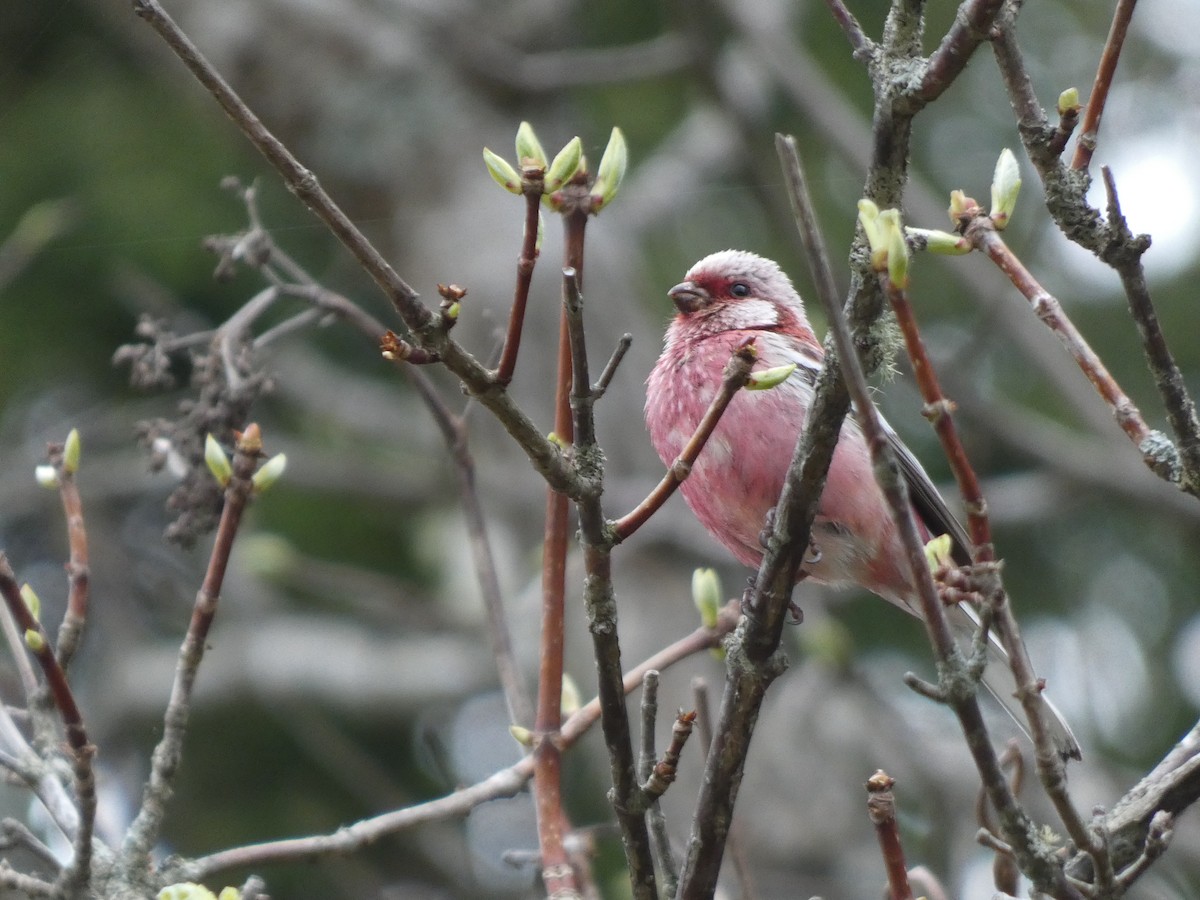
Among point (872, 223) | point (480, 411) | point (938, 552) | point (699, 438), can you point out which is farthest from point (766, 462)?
point (480, 411)

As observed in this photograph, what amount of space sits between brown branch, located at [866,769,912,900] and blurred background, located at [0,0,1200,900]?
4.18 metres

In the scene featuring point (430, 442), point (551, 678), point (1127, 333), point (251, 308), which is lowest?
point (551, 678)

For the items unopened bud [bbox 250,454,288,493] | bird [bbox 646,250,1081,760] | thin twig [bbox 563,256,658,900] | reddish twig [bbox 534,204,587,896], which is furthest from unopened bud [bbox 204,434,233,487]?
bird [bbox 646,250,1081,760]

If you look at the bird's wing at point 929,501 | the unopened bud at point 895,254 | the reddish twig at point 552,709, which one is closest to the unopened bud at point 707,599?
the reddish twig at point 552,709

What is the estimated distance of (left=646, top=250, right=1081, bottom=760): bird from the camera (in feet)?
15.4

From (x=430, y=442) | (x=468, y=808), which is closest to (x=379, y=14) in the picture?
(x=430, y=442)

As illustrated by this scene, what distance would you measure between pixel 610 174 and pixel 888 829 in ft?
4.13

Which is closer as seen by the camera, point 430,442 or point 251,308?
point 251,308

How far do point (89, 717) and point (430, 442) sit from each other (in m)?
3.21

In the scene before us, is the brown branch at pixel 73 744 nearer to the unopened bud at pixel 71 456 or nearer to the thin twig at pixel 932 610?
the unopened bud at pixel 71 456

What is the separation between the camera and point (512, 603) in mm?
9586

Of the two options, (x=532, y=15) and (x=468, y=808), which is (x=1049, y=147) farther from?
(x=532, y=15)

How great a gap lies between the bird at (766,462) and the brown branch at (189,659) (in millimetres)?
2018

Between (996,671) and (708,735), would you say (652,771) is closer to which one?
(708,735)
